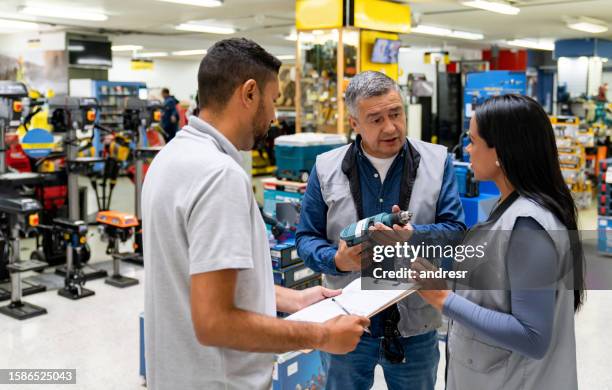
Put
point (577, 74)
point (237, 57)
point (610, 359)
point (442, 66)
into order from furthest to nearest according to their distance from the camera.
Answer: point (577, 74) < point (442, 66) < point (610, 359) < point (237, 57)

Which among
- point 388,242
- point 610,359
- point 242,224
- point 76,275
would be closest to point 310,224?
point 388,242

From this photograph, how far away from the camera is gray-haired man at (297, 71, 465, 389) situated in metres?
2.25

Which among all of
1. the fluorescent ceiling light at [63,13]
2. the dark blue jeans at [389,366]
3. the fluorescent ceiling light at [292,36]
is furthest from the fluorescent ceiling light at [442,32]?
the dark blue jeans at [389,366]

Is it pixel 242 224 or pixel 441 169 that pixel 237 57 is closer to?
pixel 242 224

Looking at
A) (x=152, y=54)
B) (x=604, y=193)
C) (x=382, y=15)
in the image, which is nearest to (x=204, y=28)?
(x=382, y=15)

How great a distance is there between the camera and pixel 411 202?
2295 mm

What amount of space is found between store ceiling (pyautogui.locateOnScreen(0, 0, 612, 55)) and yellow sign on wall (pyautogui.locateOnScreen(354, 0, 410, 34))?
0.96 feet

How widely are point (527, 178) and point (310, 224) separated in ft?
2.95

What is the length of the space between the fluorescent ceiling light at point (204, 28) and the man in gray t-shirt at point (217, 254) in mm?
12537

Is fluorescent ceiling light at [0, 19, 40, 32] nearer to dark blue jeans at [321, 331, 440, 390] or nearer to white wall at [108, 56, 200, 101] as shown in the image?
white wall at [108, 56, 200, 101]

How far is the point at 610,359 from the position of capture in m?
4.53

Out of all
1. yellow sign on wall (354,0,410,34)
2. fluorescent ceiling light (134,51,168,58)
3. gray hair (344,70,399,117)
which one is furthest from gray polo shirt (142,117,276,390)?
fluorescent ceiling light (134,51,168,58)

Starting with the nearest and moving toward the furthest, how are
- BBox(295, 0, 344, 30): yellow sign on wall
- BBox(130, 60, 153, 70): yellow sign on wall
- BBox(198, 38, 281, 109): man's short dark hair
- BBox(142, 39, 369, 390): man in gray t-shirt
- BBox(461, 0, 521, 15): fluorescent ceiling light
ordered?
1. BBox(142, 39, 369, 390): man in gray t-shirt
2. BBox(198, 38, 281, 109): man's short dark hair
3. BBox(295, 0, 344, 30): yellow sign on wall
4. BBox(461, 0, 521, 15): fluorescent ceiling light
5. BBox(130, 60, 153, 70): yellow sign on wall

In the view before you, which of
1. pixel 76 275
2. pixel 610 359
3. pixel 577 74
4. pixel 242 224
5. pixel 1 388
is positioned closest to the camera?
pixel 242 224
